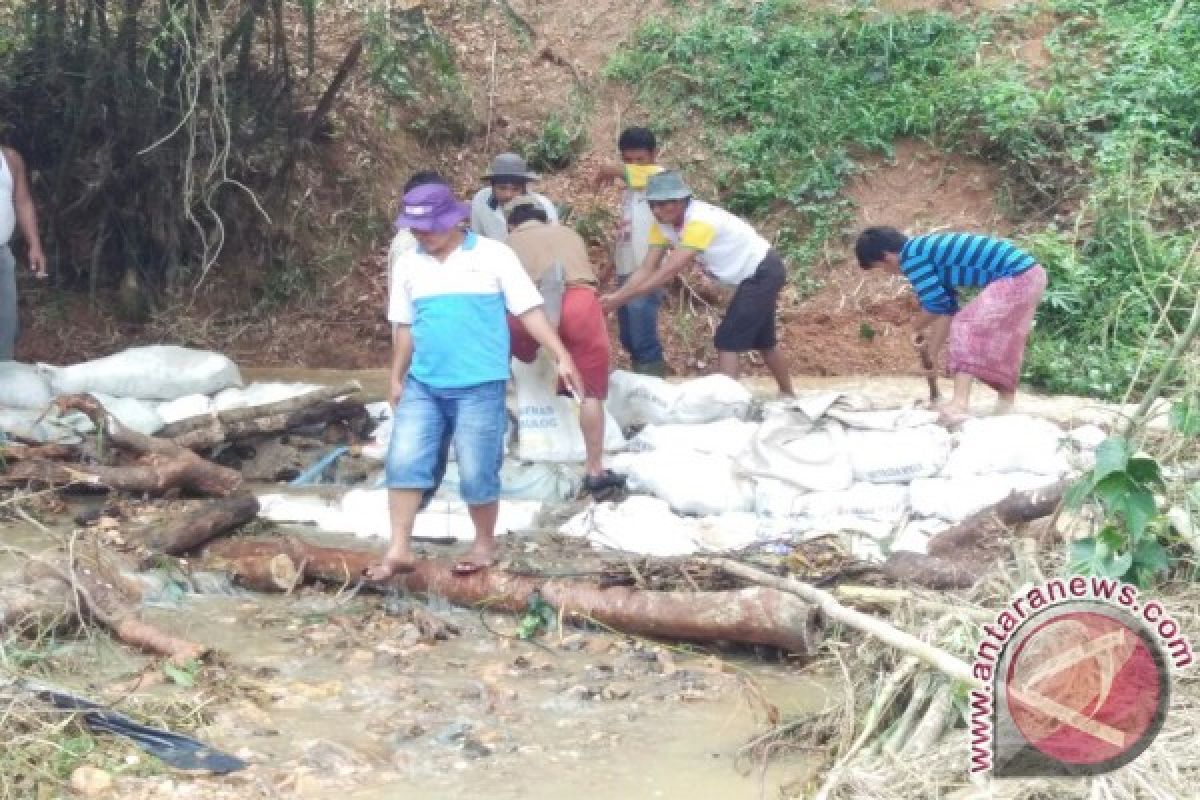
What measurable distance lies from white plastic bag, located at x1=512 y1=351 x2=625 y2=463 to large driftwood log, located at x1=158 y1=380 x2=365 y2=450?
Answer: 3.50 feet

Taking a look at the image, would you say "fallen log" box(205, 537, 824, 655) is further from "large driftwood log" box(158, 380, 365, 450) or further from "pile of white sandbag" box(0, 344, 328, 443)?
"pile of white sandbag" box(0, 344, 328, 443)

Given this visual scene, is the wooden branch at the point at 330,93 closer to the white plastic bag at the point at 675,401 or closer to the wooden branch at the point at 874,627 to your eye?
the white plastic bag at the point at 675,401

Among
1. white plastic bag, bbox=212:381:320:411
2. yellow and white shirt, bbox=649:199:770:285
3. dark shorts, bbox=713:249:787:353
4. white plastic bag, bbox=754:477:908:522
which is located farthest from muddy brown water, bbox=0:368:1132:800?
dark shorts, bbox=713:249:787:353

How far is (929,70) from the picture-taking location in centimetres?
1182

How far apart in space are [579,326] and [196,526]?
1.83m

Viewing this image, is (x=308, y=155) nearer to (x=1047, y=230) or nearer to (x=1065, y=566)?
(x=1047, y=230)

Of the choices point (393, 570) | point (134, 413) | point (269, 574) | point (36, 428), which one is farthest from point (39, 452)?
point (393, 570)

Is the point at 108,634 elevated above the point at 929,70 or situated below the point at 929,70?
below

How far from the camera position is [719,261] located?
25.3 ft

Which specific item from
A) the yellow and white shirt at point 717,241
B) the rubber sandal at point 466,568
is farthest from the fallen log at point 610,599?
the yellow and white shirt at point 717,241

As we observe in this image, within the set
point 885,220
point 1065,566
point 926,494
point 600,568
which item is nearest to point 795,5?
point 885,220

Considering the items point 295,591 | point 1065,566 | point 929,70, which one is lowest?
point 295,591

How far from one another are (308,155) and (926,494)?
642cm

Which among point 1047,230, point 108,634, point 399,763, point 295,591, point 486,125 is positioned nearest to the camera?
point 399,763
